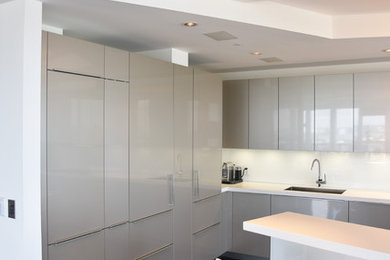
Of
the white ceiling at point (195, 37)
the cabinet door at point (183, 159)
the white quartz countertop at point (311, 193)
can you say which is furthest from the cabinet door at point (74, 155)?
the white quartz countertop at point (311, 193)

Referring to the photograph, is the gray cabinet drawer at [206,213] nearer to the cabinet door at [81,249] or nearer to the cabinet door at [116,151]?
the cabinet door at [116,151]

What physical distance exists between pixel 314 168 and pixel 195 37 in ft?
9.08

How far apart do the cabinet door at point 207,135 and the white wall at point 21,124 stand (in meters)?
2.09

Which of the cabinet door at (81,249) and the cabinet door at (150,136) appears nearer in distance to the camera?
the cabinet door at (81,249)

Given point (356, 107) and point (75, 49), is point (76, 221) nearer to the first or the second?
point (75, 49)

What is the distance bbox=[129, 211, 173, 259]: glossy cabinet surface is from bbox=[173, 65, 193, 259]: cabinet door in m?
0.15

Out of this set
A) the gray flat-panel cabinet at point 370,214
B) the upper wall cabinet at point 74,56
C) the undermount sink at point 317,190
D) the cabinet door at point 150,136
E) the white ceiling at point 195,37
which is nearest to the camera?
the upper wall cabinet at point 74,56

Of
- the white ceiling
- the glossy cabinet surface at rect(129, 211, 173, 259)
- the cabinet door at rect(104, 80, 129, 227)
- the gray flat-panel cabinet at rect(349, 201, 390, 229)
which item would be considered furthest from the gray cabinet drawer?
the white ceiling

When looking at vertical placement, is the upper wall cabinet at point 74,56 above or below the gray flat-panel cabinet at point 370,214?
above

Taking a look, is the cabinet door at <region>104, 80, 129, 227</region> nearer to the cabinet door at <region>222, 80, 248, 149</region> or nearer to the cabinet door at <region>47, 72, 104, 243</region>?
the cabinet door at <region>47, 72, 104, 243</region>

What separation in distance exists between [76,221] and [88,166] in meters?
0.41

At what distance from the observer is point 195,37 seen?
358 cm

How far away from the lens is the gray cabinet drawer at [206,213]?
4.35 metres

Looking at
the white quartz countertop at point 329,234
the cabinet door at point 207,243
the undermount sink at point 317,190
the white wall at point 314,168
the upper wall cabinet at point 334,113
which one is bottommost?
the cabinet door at point 207,243
